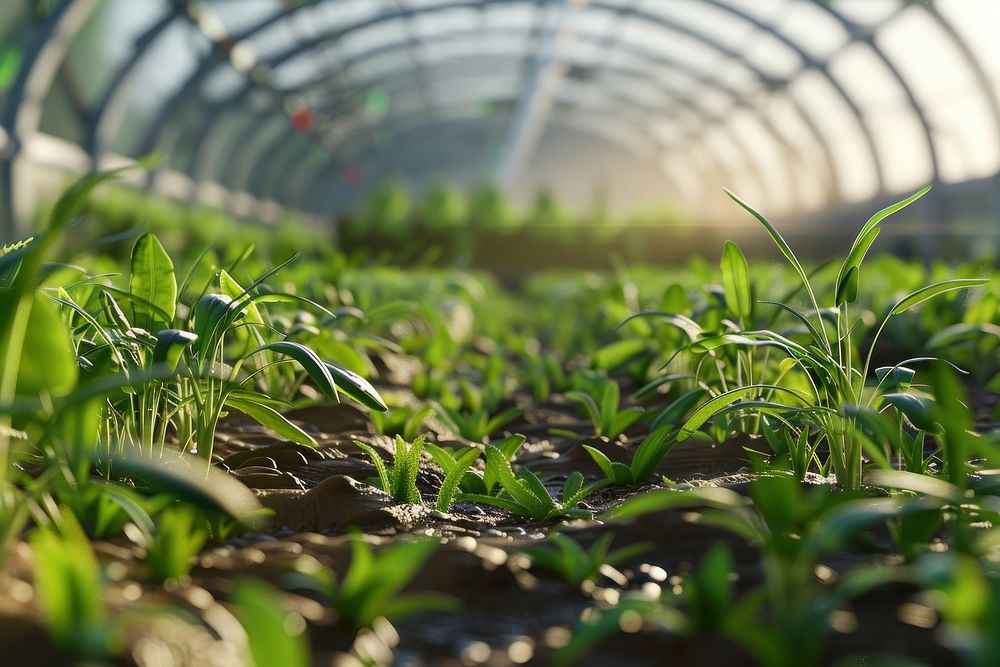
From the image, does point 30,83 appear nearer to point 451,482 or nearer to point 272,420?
point 272,420

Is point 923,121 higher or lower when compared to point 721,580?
higher

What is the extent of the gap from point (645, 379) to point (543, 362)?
66cm

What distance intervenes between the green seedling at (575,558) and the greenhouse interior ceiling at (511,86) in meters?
7.91

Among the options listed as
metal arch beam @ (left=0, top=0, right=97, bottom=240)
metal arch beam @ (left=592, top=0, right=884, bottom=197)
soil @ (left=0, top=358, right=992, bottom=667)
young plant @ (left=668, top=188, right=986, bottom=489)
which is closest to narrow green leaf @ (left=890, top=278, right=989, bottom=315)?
young plant @ (left=668, top=188, right=986, bottom=489)

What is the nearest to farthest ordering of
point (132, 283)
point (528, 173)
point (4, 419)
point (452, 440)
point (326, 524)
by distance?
point (4, 419) → point (326, 524) → point (132, 283) → point (452, 440) → point (528, 173)

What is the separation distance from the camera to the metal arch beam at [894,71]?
11227 mm

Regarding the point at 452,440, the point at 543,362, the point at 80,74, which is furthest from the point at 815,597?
the point at 80,74

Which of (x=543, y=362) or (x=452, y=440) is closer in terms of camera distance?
(x=452, y=440)

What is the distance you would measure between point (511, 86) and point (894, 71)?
1304 cm

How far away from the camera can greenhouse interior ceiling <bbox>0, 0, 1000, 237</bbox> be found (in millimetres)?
9594

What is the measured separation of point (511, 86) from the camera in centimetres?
2289

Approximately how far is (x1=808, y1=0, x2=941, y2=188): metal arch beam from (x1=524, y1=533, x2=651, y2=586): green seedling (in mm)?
11973

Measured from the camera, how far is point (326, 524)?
1.19 metres

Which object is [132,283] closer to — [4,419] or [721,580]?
[4,419]
